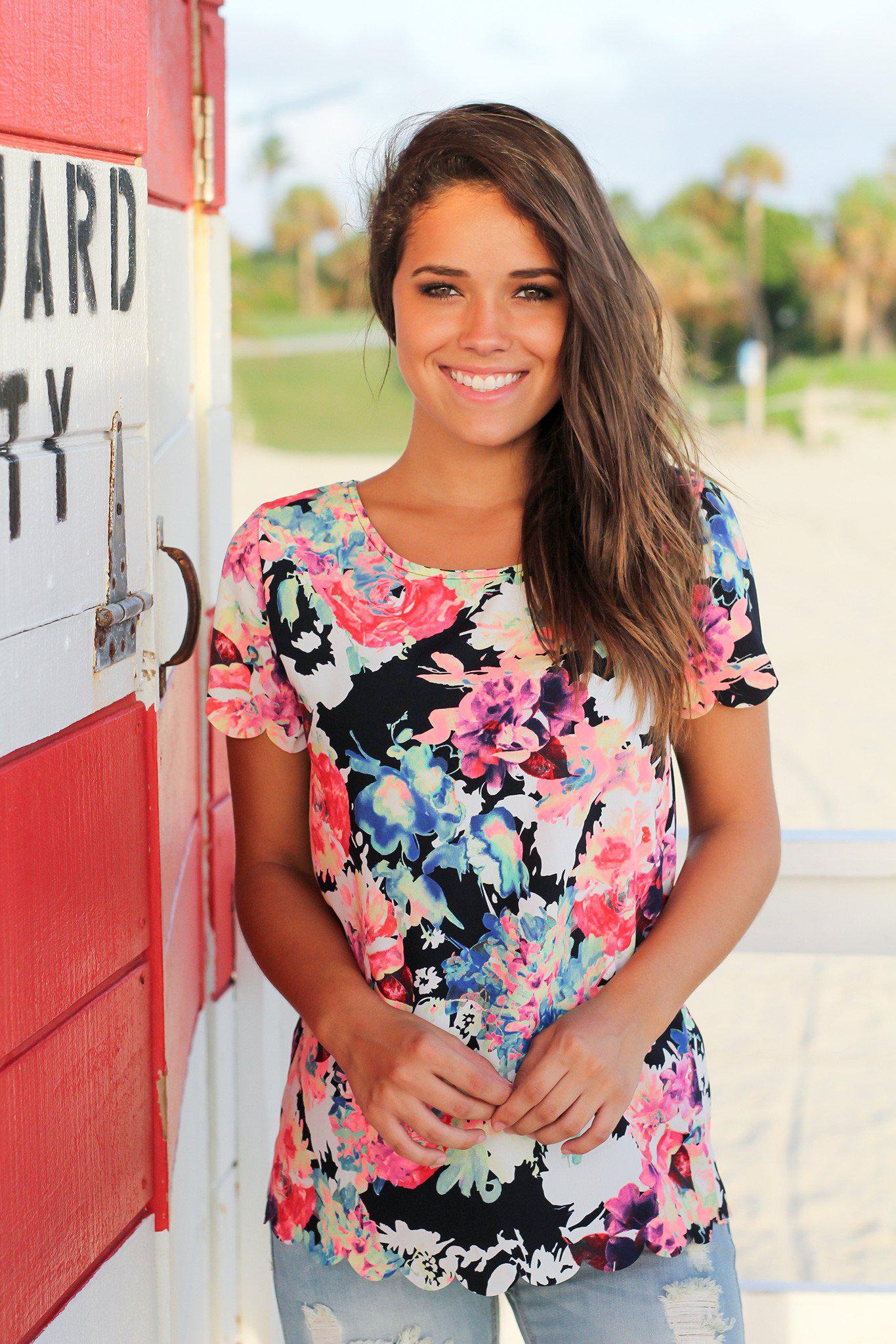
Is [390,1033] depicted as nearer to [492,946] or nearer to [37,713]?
[492,946]

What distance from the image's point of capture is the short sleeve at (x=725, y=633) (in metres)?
1.27

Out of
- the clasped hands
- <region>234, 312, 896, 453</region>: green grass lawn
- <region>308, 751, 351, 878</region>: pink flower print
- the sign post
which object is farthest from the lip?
<region>234, 312, 896, 453</region>: green grass lawn

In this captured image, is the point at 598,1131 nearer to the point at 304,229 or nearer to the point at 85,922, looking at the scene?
the point at 85,922

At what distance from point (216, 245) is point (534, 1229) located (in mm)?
1327

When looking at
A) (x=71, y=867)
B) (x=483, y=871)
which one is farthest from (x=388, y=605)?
(x=71, y=867)

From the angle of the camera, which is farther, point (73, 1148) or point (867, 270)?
point (867, 270)

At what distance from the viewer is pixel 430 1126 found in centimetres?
113

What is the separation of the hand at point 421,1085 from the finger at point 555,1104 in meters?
0.03

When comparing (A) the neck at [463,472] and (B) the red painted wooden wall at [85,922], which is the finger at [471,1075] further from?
(A) the neck at [463,472]

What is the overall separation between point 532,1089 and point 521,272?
722 millimetres

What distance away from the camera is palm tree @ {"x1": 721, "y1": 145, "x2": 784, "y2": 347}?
98.8 ft

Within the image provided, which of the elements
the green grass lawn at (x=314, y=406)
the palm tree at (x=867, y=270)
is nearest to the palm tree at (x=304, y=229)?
the green grass lawn at (x=314, y=406)

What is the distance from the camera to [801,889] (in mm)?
1796

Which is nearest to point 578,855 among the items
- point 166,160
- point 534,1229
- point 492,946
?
point 492,946
